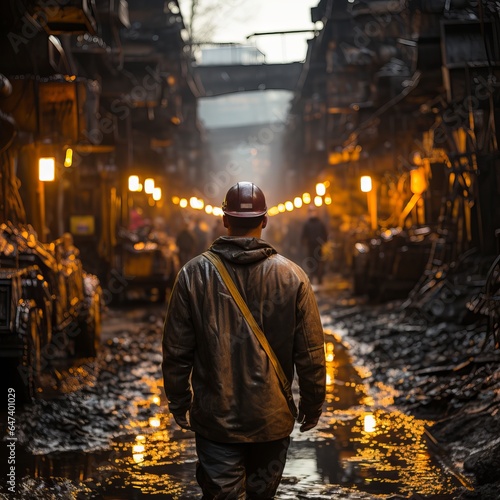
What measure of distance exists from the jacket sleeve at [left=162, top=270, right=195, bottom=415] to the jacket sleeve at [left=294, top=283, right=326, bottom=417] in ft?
1.93

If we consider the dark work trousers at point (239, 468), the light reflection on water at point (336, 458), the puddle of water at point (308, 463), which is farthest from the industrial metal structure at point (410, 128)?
the dark work trousers at point (239, 468)

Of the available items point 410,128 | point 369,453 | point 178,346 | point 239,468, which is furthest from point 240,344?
point 410,128

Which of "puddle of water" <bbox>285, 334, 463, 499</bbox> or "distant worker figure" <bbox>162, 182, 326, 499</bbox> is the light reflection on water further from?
"distant worker figure" <bbox>162, 182, 326, 499</bbox>

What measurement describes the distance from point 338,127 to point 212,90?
1215 centimetres

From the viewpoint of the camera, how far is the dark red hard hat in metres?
4.66

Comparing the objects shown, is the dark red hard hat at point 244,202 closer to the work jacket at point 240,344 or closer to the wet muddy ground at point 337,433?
the work jacket at point 240,344

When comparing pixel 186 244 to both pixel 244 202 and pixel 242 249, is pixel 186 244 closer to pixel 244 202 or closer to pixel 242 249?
pixel 244 202

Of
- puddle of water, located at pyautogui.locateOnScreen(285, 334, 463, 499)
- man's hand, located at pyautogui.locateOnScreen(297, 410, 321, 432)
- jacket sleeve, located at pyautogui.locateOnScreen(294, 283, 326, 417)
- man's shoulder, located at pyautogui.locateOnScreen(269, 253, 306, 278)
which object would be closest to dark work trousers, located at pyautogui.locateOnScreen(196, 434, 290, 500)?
man's hand, located at pyautogui.locateOnScreen(297, 410, 321, 432)

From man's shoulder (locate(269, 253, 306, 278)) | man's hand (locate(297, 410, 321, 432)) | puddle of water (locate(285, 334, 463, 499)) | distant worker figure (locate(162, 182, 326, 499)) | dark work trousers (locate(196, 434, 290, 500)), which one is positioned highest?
man's shoulder (locate(269, 253, 306, 278))

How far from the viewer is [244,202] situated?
467 centimetres

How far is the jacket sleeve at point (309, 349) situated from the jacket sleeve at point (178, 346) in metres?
0.59

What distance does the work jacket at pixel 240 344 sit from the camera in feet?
14.2

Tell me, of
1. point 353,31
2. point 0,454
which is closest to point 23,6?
point 0,454

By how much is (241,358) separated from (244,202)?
0.90 m
